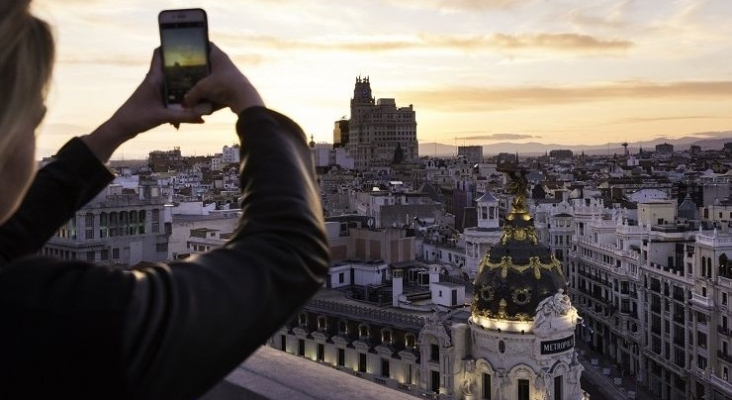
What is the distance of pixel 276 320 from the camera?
6.01ft

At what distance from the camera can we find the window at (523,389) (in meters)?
23.4

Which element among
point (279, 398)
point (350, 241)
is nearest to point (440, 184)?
point (350, 241)

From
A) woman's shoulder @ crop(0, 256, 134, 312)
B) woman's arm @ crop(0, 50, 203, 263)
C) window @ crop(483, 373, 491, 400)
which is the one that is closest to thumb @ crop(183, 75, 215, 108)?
woman's arm @ crop(0, 50, 203, 263)

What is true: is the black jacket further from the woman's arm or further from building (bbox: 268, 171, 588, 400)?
building (bbox: 268, 171, 588, 400)

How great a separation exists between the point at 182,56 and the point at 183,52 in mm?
13

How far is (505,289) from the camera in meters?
24.0

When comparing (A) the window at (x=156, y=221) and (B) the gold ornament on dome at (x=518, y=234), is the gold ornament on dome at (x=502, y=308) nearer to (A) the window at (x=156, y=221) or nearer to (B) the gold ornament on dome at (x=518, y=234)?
(B) the gold ornament on dome at (x=518, y=234)

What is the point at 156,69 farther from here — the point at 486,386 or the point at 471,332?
the point at 471,332

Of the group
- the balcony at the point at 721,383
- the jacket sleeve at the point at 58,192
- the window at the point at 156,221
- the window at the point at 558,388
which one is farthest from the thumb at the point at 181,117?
the window at the point at 156,221

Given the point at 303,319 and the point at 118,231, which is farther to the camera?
the point at 118,231

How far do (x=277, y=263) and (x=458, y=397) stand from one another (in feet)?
82.5

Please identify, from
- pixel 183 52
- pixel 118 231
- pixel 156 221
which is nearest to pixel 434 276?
pixel 156 221

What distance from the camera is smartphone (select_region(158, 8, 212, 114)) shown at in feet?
7.86

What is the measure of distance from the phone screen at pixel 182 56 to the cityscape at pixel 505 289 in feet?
7.49
